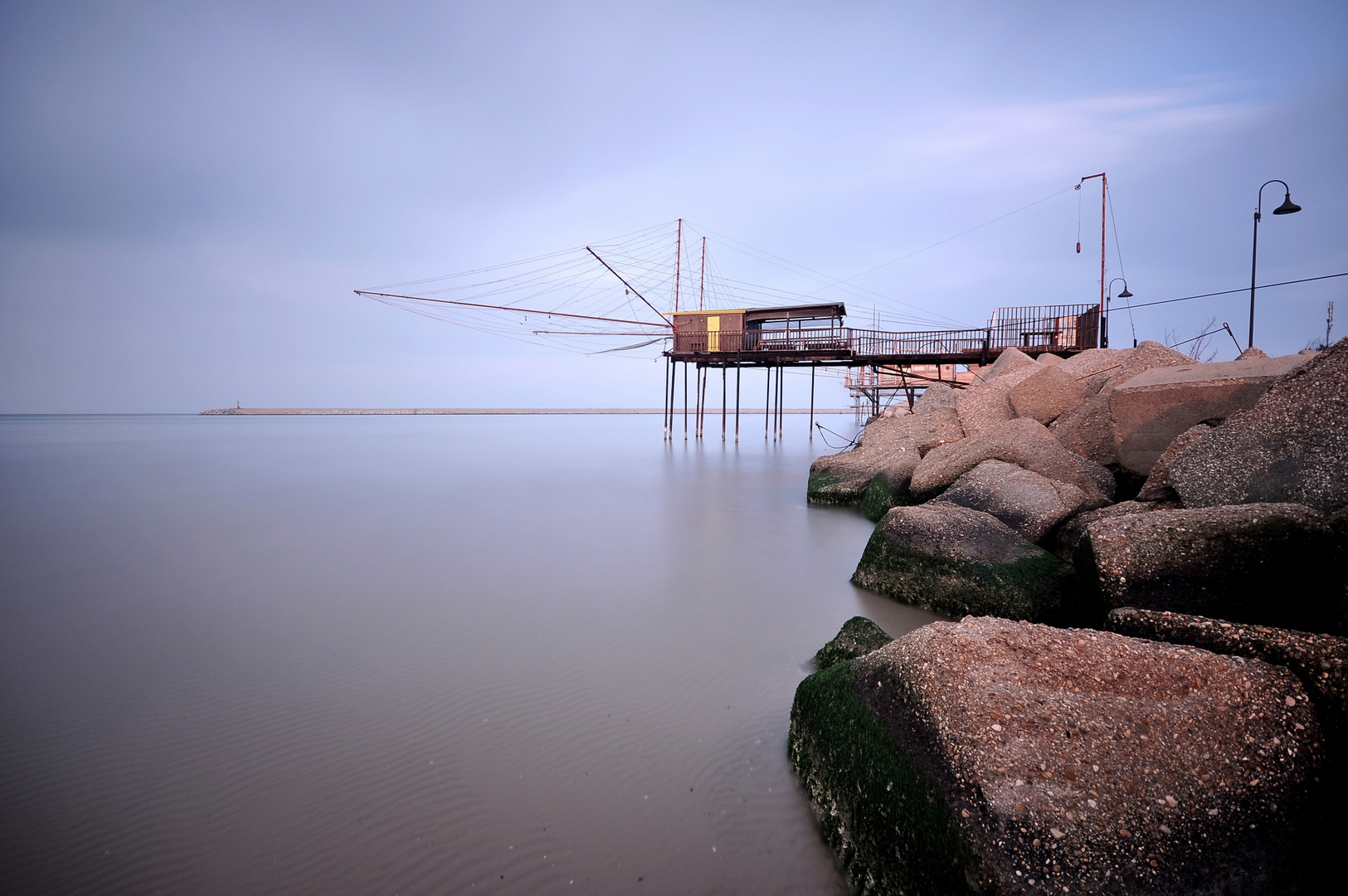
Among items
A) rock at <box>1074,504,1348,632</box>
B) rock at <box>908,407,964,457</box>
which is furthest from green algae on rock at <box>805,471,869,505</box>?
rock at <box>1074,504,1348,632</box>

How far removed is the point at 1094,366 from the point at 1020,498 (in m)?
7.08

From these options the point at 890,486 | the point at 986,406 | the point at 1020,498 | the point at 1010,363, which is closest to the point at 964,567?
the point at 1020,498

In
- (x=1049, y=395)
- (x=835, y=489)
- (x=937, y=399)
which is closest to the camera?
(x=1049, y=395)

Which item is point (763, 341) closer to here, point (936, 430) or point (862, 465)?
point (862, 465)

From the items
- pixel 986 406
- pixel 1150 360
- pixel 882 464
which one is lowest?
pixel 882 464

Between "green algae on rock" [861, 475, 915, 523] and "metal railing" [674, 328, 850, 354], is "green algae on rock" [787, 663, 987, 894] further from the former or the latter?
"metal railing" [674, 328, 850, 354]

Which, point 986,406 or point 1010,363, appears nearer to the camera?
point 986,406

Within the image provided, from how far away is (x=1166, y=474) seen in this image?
4.80 metres

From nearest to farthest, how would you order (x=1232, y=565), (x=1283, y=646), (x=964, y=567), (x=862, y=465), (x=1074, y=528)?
(x=1283, y=646) → (x=1232, y=565) → (x=964, y=567) → (x=1074, y=528) → (x=862, y=465)

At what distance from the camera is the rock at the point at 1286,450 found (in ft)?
12.7

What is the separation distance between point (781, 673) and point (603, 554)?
14.2ft

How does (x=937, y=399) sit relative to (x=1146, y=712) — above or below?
above

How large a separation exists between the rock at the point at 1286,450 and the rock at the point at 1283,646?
1954mm

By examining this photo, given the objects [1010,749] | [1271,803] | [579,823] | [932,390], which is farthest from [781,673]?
[932,390]
